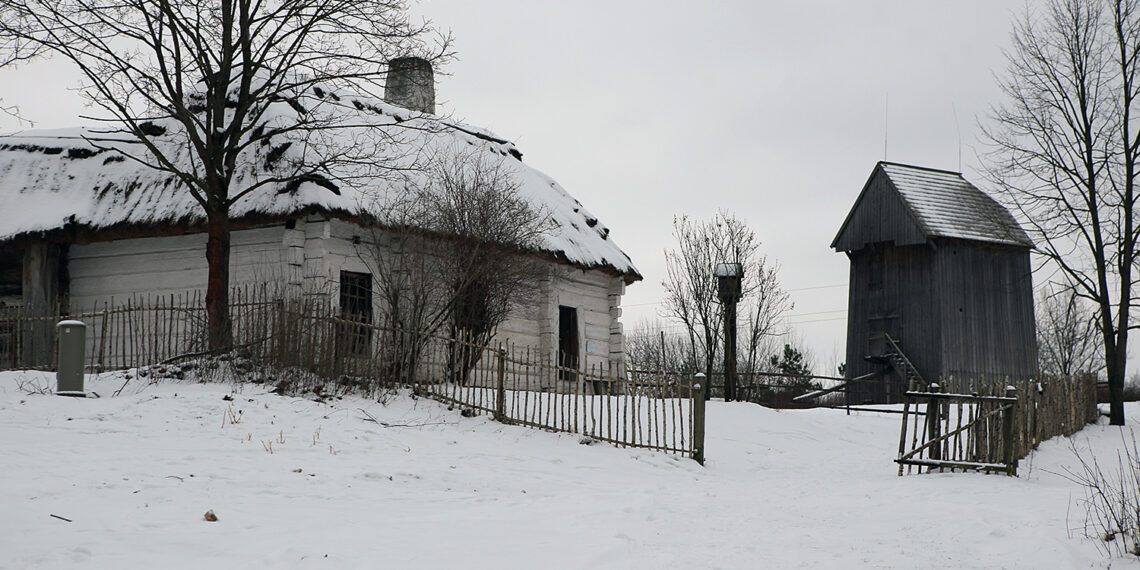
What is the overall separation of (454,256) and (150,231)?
17.5 feet

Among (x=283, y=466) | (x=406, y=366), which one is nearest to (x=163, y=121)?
(x=406, y=366)

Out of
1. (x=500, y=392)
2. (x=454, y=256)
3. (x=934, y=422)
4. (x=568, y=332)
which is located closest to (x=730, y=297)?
(x=568, y=332)

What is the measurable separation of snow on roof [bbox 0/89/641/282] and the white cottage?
0.09 feet

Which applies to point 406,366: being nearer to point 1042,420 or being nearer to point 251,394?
point 251,394

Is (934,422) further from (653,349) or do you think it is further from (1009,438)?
(653,349)

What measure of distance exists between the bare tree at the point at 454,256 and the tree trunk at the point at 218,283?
7.89ft

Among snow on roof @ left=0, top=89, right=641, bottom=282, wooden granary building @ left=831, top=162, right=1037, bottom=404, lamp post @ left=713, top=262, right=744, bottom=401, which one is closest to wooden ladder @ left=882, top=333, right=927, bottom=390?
wooden granary building @ left=831, top=162, right=1037, bottom=404

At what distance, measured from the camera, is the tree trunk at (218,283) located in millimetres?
14016

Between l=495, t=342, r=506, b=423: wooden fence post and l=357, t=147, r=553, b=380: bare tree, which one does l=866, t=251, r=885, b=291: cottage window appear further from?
l=495, t=342, r=506, b=423: wooden fence post

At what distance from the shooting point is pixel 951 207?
26.0 meters

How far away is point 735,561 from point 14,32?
13.6 m

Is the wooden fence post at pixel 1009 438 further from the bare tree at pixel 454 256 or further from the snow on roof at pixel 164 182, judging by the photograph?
the snow on roof at pixel 164 182

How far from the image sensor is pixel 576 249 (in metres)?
20.0

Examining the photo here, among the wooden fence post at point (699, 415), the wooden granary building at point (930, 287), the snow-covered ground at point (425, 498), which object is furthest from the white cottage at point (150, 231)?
the wooden granary building at point (930, 287)
